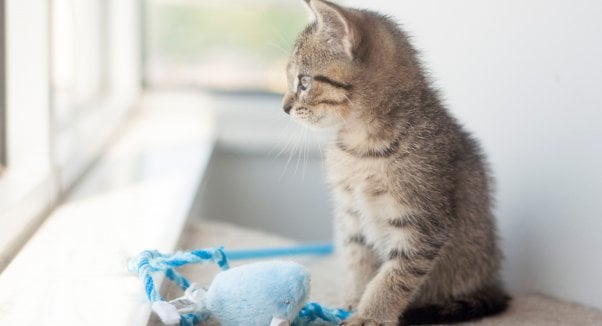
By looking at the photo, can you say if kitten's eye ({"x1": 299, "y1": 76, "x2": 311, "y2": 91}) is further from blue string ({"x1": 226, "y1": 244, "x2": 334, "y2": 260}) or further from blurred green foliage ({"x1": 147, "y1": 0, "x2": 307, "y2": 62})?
blurred green foliage ({"x1": 147, "y1": 0, "x2": 307, "y2": 62})

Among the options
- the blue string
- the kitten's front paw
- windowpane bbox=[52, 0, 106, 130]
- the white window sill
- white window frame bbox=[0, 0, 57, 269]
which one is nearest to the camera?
the white window sill

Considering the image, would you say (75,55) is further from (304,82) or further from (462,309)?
(462,309)

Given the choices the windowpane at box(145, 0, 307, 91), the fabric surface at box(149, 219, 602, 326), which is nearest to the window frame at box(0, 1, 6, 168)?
the fabric surface at box(149, 219, 602, 326)

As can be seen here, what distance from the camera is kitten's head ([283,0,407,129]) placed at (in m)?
1.18

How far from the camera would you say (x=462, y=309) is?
1234mm

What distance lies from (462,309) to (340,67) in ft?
1.41

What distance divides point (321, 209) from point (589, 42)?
131cm

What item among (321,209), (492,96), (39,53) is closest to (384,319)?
(492,96)

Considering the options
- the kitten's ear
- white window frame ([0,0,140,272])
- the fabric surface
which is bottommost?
the fabric surface

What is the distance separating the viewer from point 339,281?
4.89 ft

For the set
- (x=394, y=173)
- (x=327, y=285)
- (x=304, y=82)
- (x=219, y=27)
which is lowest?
(x=327, y=285)


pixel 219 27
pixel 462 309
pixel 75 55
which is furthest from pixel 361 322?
pixel 219 27

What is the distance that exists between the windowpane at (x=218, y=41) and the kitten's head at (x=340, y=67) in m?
1.32

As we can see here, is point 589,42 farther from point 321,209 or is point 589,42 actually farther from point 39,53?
point 321,209
